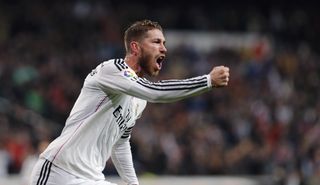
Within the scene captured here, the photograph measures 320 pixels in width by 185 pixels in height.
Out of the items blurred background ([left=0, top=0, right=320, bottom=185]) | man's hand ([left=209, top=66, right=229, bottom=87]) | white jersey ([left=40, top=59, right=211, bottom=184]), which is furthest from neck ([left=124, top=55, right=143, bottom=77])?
blurred background ([left=0, top=0, right=320, bottom=185])

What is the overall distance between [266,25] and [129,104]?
1657cm

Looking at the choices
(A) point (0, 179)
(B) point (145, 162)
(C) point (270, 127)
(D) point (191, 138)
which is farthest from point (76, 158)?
(C) point (270, 127)

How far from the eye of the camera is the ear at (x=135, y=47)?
6.56 meters

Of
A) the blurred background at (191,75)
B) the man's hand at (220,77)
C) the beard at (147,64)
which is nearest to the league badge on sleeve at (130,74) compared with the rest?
the beard at (147,64)

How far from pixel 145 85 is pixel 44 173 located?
1012 millimetres

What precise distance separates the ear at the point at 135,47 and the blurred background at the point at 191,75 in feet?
19.6

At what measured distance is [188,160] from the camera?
15.7 m

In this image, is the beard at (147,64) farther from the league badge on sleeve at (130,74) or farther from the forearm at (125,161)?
the forearm at (125,161)

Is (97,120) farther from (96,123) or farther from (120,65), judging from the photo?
(120,65)

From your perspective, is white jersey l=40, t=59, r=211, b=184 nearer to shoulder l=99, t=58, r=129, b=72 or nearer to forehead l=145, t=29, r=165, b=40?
shoulder l=99, t=58, r=129, b=72

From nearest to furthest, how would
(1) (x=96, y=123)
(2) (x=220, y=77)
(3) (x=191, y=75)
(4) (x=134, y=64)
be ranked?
(2) (x=220, y=77) < (1) (x=96, y=123) < (4) (x=134, y=64) < (3) (x=191, y=75)

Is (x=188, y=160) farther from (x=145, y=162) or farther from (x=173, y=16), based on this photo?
(x=173, y=16)

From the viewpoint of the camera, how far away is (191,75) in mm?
18688

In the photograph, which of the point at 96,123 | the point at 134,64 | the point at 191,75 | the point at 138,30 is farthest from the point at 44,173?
the point at 191,75
